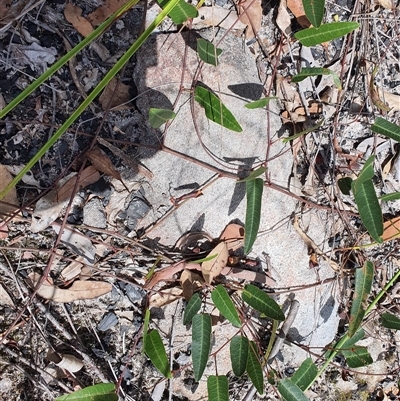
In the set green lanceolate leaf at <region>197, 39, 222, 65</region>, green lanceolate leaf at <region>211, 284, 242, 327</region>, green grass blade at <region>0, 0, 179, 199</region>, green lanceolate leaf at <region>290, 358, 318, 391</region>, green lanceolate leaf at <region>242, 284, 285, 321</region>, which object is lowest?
green lanceolate leaf at <region>290, 358, 318, 391</region>

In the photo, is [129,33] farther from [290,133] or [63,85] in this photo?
[290,133]

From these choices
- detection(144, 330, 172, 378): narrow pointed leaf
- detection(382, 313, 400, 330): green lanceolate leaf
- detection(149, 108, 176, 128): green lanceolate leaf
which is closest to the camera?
detection(149, 108, 176, 128): green lanceolate leaf

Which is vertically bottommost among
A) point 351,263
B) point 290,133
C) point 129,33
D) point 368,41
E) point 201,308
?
point 351,263

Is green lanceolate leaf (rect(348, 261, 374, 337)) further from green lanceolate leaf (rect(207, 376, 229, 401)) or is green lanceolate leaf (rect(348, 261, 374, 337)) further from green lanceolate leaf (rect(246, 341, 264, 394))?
green lanceolate leaf (rect(207, 376, 229, 401))

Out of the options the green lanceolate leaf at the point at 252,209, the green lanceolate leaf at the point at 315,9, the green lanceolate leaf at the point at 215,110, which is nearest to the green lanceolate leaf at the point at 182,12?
the green lanceolate leaf at the point at 215,110

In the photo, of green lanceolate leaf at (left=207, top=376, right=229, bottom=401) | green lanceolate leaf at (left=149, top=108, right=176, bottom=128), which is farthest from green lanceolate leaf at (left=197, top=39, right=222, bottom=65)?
green lanceolate leaf at (left=207, top=376, right=229, bottom=401)

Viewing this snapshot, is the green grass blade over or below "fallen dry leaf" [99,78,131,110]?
over

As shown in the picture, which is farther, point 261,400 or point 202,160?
point 261,400

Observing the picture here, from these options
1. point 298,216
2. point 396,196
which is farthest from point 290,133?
point 396,196
